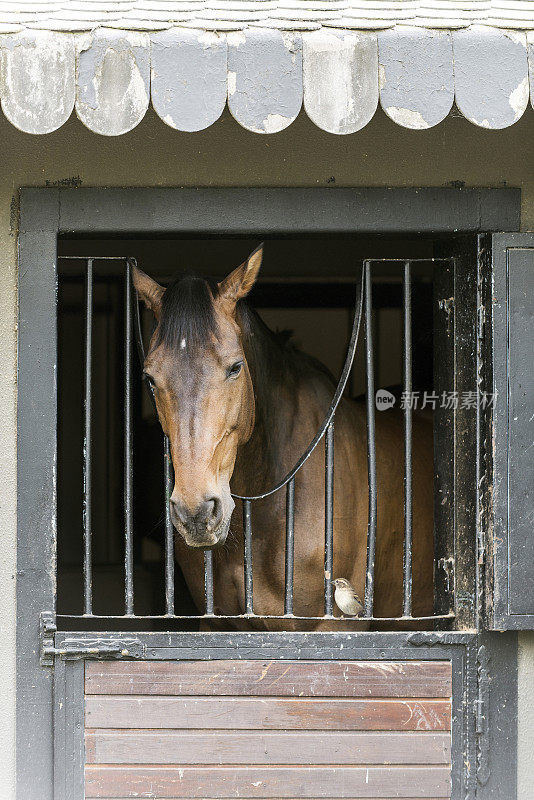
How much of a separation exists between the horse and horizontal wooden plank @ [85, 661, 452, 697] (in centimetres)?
46

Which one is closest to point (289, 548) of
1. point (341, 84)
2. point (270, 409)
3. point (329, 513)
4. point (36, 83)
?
point (329, 513)

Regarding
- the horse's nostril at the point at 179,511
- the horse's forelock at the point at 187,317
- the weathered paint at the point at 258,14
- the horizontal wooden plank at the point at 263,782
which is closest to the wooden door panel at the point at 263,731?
the horizontal wooden plank at the point at 263,782

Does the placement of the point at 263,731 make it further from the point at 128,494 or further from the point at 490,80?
the point at 490,80

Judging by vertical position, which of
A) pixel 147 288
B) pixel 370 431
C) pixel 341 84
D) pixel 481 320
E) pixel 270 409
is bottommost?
pixel 370 431

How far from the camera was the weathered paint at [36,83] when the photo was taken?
257 centimetres

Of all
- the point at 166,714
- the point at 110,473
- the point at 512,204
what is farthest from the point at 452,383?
the point at 110,473

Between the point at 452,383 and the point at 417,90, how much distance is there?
1205 millimetres

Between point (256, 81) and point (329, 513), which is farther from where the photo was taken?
point (329, 513)

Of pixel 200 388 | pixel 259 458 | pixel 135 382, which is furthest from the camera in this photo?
pixel 135 382

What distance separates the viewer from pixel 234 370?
3201mm

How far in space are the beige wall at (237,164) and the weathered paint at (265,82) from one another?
64cm

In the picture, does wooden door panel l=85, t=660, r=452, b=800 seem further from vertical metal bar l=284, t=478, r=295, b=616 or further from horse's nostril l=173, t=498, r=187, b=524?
horse's nostril l=173, t=498, r=187, b=524

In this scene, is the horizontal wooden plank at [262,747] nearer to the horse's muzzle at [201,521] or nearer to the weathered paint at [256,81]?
the horse's muzzle at [201,521]

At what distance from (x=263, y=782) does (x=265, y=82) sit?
90.8 inches
